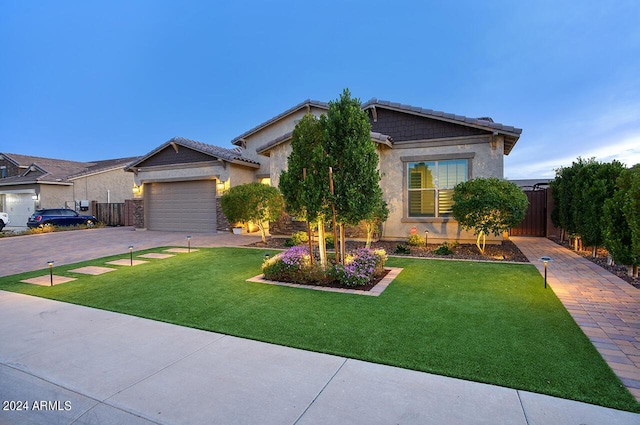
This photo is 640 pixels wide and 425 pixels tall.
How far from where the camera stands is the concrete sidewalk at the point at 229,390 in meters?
2.40

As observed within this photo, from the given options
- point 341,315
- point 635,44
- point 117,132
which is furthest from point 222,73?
point 341,315

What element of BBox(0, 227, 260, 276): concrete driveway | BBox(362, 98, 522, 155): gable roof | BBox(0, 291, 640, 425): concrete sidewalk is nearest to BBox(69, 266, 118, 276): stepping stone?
BBox(0, 227, 260, 276): concrete driveway

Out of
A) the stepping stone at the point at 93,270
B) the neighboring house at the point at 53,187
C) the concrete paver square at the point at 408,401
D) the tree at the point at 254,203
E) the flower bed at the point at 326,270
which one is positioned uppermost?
the neighboring house at the point at 53,187

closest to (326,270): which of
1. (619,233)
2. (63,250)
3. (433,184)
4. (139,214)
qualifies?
(619,233)

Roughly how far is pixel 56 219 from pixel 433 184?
21052 millimetres

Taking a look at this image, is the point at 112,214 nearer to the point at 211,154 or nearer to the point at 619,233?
the point at 211,154

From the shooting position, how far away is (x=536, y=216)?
13.3m

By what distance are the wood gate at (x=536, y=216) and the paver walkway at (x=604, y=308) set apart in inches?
221

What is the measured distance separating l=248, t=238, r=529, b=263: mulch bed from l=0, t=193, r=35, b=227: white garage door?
69.2 ft

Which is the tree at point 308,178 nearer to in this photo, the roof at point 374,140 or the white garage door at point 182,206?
the roof at point 374,140

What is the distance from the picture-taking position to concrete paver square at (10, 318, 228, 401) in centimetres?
298

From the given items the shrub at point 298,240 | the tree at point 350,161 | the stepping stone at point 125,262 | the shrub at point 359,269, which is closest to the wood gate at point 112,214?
the stepping stone at point 125,262

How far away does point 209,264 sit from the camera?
328 inches

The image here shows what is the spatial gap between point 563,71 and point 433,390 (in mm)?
15854
